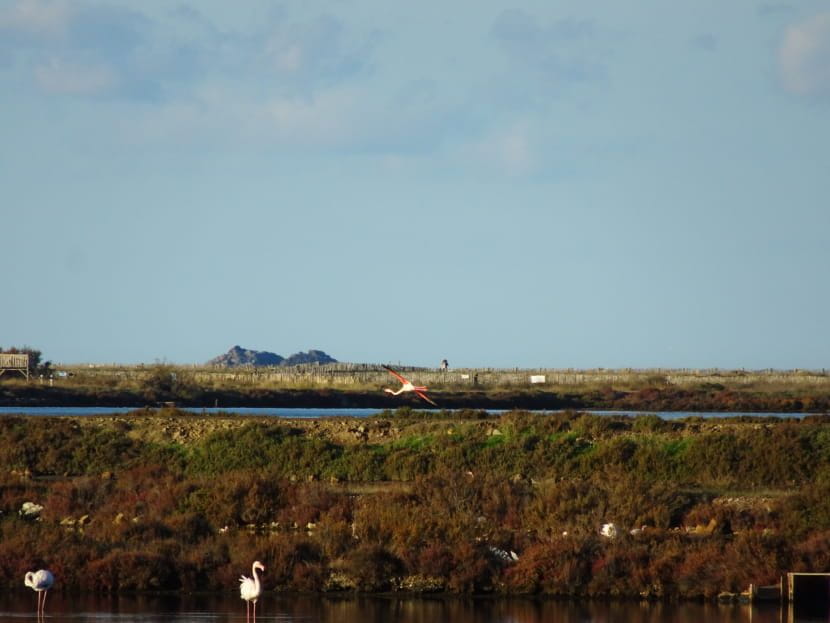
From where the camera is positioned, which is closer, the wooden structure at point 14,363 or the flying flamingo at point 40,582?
the flying flamingo at point 40,582

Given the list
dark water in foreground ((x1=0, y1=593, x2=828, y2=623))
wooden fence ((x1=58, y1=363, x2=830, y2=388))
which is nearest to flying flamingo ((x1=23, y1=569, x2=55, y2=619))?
dark water in foreground ((x1=0, y1=593, x2=828, y2=623))

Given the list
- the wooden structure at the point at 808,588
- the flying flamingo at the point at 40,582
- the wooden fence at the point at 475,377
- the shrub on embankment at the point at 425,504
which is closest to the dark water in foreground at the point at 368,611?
the flying flamingo at the point at 40,582

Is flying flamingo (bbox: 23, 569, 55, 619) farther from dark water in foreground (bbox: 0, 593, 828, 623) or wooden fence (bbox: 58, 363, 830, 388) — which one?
wooden fence (bbox: 58, 363, 830, 388)

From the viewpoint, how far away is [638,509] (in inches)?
1246

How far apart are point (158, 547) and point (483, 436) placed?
51.2 ft

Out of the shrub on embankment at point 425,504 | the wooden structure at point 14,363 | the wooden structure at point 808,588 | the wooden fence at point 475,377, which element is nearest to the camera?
the wooden structure at point 808,588

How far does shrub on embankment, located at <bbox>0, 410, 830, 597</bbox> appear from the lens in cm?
2741

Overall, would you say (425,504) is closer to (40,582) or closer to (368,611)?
(368,611)

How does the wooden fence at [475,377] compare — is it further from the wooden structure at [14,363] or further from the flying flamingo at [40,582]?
the flying flamingo at [40,582]

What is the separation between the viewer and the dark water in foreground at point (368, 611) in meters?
24.6

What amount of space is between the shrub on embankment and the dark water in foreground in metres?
0.68

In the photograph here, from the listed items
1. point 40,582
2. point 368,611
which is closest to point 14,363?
point 40,582

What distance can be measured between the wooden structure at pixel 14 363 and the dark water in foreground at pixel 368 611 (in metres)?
89.1

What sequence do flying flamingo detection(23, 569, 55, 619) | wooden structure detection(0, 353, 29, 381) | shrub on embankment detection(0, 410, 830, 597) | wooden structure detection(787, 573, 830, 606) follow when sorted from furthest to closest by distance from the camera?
1. wooden structure detection(0, 353, 29, 381)
2. shrub on embankment detection(0, 410, 830, 597)
3. wooden structure detection(787, 573, 830, 606)
4. flying flamingo detection(23, 569, 55, 619)
